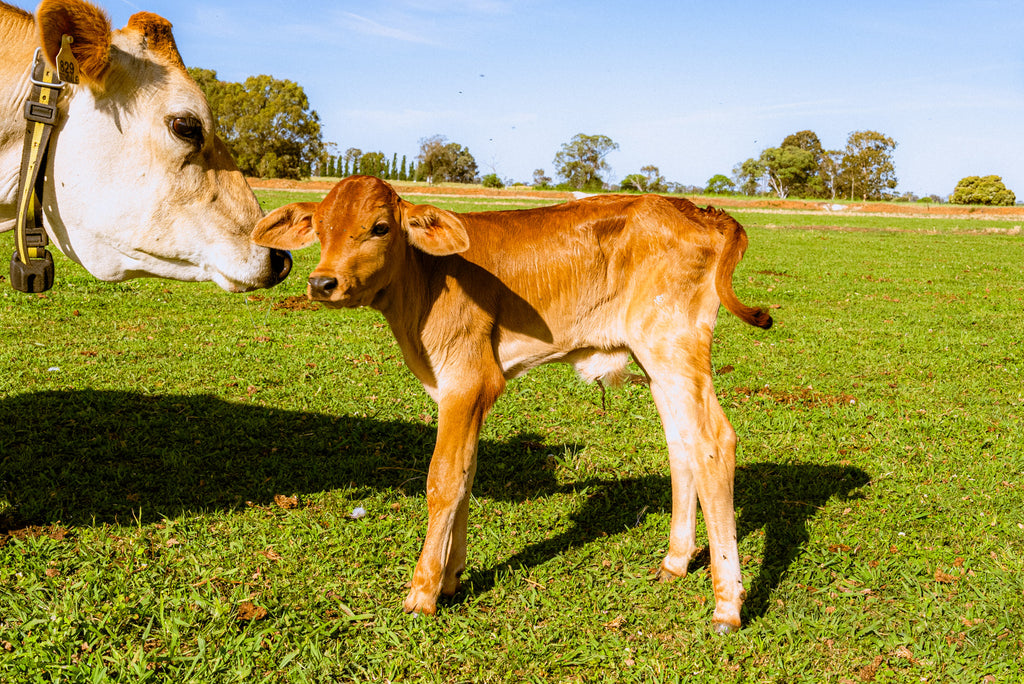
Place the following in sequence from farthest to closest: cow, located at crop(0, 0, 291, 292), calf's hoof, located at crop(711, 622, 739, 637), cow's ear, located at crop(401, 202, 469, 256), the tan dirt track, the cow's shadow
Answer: the tan dirt track < the cow's shadow < calf's hoof, located at crop(711, 622, 739, 637) < cow's ear, located at crop(401, 202, 469, 256) < cow, located at crop(0, 0, 291, 292)

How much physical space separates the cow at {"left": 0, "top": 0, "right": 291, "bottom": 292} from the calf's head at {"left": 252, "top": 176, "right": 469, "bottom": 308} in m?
0.23

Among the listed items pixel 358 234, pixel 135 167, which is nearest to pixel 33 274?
pixel 135 167

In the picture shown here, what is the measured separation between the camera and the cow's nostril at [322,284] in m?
3.24

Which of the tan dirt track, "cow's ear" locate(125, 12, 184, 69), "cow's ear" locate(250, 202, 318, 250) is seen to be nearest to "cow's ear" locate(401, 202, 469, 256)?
"cow's ear" locate(250, 202, 318, 250)

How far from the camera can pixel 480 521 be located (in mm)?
5070

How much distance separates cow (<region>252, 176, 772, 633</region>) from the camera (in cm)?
376

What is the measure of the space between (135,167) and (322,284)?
0.99m

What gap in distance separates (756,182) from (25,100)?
109764 millimetres

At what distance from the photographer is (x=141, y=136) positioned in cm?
334

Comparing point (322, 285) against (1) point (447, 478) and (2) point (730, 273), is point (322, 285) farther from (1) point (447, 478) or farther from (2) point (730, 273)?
(2) point (730, 273)

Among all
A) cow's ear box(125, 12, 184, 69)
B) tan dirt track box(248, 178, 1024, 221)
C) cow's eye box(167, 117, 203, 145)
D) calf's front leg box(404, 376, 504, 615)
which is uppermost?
tan dirt track box(248, 178, 1024, 221)

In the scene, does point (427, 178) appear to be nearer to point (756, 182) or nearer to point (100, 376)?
point (756, 182)

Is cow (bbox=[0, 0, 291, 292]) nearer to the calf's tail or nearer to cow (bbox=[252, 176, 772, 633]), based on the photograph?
cow (bbox=[252, 176, 772, 633])

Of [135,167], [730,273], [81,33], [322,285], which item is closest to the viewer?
[81,33]
